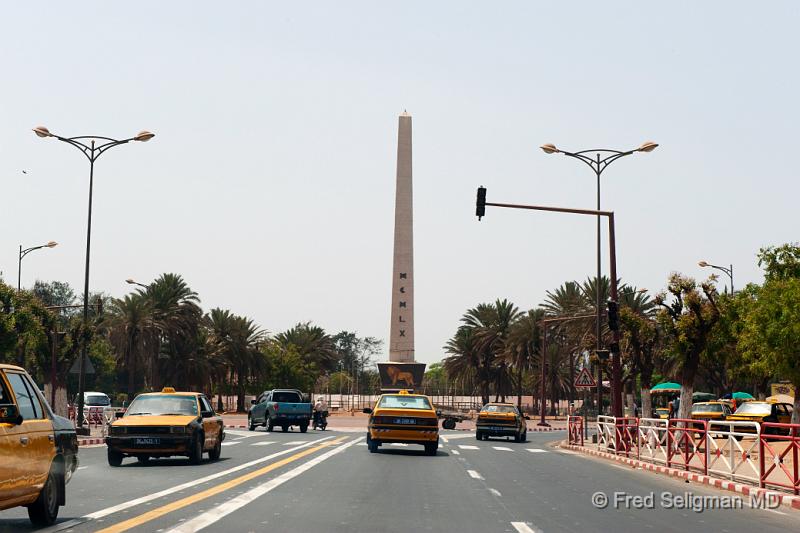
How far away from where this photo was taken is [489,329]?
9075cm

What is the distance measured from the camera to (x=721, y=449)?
818 inches

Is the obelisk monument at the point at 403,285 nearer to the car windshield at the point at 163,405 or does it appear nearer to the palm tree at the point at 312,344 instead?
the palm tree at the point at 312,344

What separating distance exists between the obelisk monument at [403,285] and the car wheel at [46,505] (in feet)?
227

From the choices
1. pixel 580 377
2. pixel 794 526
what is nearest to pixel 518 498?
pixel 794 526

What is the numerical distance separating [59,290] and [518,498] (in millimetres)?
156199

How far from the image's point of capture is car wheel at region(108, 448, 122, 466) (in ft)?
71.7

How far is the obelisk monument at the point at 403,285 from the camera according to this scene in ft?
263

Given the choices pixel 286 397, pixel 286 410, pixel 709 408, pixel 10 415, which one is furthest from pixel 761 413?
pixel 10 415

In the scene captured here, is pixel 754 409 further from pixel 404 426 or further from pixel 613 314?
pixel 404 426

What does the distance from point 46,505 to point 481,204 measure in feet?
69.8

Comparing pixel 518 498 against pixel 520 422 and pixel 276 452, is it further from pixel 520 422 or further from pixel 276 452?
pixel 520 422

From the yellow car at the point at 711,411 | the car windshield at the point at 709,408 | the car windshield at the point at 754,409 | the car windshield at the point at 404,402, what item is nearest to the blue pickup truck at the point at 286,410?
the yellow car at the point at 711,411

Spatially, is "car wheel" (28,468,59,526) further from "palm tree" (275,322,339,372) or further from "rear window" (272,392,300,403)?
"palm tree" (275,322,339,372)

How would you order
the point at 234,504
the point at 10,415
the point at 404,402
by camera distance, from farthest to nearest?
the point at 404,402 < the point at 234,504 < the point at 10,415
